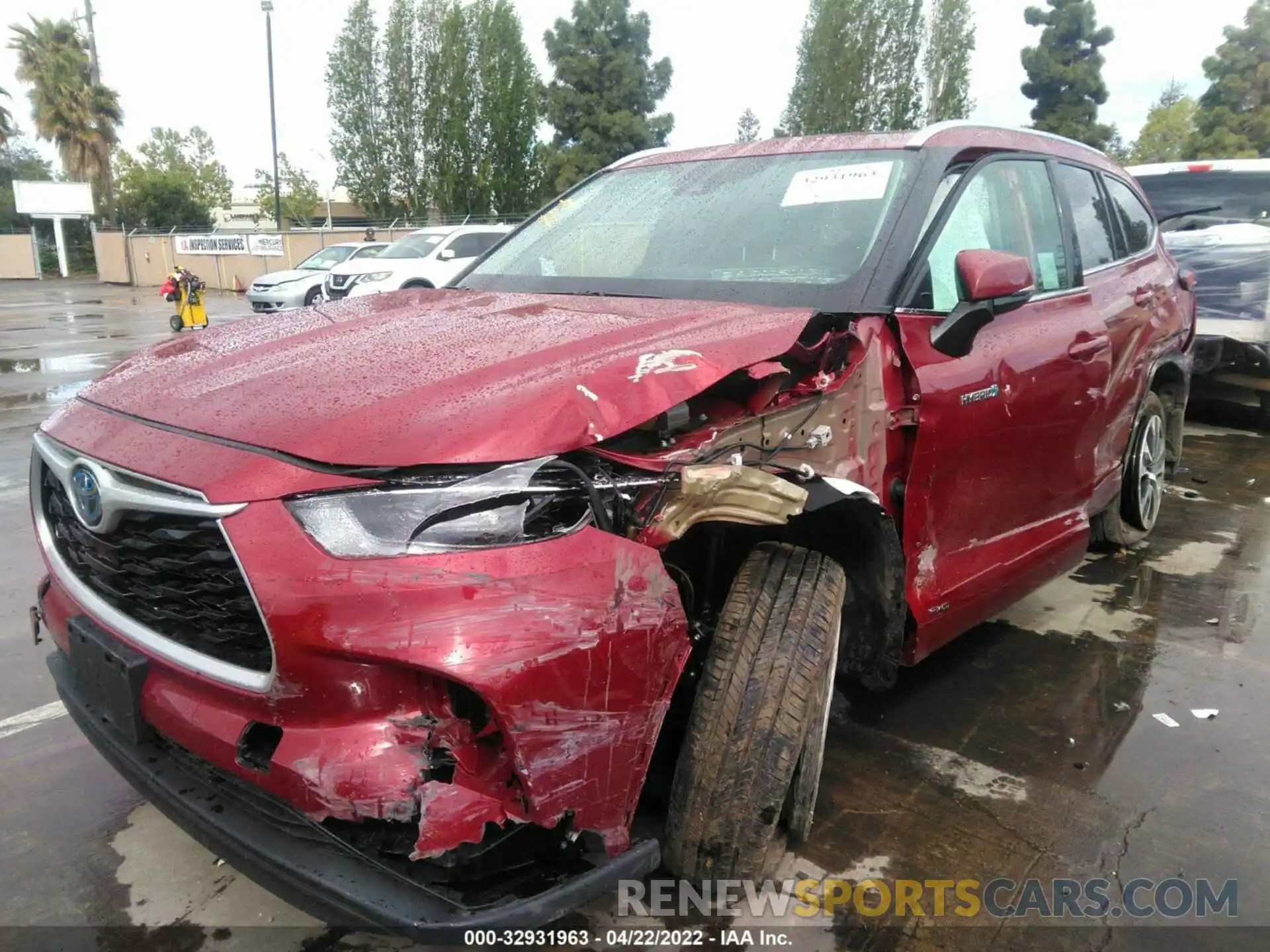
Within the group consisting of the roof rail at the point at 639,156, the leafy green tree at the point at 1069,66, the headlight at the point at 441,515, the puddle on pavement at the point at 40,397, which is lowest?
the puddle on pavement at the point at 40,397

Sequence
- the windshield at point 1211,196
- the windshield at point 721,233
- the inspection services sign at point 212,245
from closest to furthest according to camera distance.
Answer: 1. the windshield at point 721,233
2. the windshield at point 1211,196
3. the inspection services sign at point 212,245

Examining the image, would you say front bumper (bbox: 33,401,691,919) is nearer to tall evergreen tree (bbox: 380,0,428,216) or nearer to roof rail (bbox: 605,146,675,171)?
roof rail (bbox: 605,146,675,171)

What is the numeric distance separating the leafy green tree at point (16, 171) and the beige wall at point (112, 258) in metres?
17.4

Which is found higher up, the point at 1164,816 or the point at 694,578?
the point at 694,578

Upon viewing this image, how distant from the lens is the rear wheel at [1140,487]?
14.3 feet

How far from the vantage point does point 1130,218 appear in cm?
429

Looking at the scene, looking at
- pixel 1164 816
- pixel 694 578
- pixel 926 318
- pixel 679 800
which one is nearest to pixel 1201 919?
pixel 1164 816

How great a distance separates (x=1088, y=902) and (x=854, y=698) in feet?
3.65

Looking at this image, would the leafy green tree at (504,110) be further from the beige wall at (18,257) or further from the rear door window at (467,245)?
the rear door window at (467,245)

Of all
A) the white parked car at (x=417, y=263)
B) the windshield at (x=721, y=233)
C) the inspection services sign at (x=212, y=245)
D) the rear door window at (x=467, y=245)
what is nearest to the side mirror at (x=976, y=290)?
the windshield at (x=721, y=233)

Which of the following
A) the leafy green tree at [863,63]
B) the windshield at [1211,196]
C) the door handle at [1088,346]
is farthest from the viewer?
the leafy green tree at [863,63]

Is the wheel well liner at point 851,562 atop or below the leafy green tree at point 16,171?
below

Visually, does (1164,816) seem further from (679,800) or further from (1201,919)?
(679,800)

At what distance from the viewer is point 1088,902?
7.34 ft
